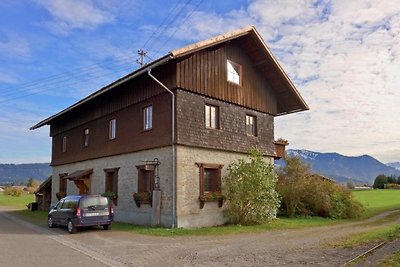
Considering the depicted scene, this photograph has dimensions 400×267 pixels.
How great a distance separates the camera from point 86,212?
1772cm

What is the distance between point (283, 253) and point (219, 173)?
9415 millimetres

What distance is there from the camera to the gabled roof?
60.9 feet

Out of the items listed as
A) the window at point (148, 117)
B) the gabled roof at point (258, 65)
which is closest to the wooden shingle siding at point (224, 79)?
the gabled roof at point (258, 65)

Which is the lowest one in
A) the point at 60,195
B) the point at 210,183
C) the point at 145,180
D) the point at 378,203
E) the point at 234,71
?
the point at 378,203

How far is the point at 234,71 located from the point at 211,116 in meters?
3.20

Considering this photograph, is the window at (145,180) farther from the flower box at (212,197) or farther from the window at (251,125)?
the window at (251,125)

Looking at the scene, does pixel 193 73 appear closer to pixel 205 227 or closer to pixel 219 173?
pixel 219 173

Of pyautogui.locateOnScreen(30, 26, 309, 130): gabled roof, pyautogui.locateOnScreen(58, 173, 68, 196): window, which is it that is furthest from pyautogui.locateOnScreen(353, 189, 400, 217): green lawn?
pyautogui.locateOnScreen(58, 173, 68, 196): window

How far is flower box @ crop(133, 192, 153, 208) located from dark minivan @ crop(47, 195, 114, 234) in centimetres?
210

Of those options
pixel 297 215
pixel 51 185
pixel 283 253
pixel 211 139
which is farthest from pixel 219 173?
pixel 51 185

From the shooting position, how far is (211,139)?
811 inches

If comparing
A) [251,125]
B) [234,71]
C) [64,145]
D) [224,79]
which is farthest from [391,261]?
[64,145]

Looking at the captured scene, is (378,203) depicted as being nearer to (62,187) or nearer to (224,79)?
(224,79)

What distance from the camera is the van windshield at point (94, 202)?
58.5 feet
